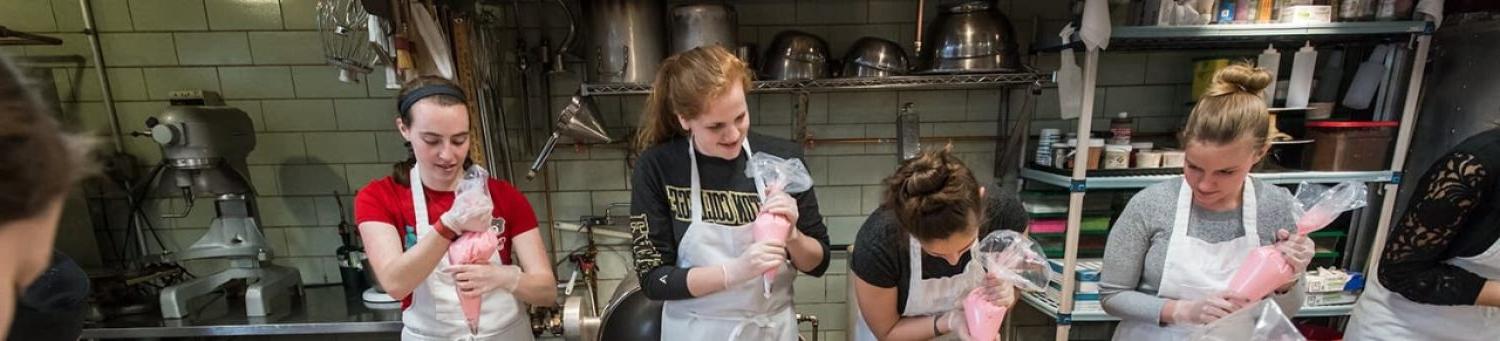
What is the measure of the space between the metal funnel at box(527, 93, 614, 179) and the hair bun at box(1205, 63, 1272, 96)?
5.76 ft

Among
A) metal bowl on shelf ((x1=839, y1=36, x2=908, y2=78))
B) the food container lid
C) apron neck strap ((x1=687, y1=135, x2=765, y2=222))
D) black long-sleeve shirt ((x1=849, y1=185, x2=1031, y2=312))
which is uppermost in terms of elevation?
metal bowl on shelf ((x1=839, y1=36, x2=908, y2=78))

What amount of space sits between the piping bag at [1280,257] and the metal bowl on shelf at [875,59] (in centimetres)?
106

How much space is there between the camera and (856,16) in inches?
84.4

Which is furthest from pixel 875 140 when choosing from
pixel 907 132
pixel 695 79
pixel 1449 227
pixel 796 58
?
pixel 1449 227

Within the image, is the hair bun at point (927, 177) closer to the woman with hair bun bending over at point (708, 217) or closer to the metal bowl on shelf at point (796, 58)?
the woman with hair bun bending over at point (708, 217)

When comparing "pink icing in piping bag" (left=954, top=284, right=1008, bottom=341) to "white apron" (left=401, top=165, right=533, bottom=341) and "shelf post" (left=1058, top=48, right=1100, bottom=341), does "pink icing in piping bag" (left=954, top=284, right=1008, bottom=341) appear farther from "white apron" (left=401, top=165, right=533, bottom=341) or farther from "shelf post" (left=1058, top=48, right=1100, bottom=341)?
"white apron" (left=401, top=165, right=533, bottom=341)

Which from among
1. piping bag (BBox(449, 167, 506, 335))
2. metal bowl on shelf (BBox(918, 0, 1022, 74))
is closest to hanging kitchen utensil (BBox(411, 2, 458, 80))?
piping bag (BBox(449, 167, 506, 335))

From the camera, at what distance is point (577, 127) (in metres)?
2.02

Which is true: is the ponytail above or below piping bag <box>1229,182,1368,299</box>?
above

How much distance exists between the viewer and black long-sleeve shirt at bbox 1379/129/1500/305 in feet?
4.06

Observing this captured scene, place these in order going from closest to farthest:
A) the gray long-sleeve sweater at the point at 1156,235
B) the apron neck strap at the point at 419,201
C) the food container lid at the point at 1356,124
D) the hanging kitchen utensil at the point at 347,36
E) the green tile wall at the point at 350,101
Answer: the gray long-sleeve sweater at the point at 1156,235, the apron neck strap at the point at 419,201, the hanging kitchen utensil at the point at 347,36, the food container lid at the point at 1356,124, the green tile wall at the point at 350,101

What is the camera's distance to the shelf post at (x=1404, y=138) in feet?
5.76

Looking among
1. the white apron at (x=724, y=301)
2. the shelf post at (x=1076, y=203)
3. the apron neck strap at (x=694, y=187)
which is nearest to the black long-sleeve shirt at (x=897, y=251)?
the white apron at (x=724, y=301)

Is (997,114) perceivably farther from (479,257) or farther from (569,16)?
(479,257)
